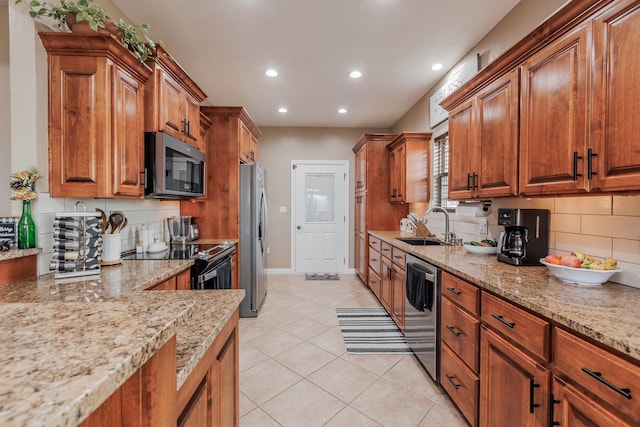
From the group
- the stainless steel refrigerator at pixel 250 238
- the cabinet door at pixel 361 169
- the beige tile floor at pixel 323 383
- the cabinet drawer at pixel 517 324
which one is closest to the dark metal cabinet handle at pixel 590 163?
the cabinet drawer at pixel 517 324

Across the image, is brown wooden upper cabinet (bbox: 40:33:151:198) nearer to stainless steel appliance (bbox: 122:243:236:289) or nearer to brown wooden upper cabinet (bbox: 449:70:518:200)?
stainless steel appliance (bbox: 122:243:236:289)

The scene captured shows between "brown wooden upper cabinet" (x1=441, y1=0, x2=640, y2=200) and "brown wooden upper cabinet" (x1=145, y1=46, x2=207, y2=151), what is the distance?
7.59ft

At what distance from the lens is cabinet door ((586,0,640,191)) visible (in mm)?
1139

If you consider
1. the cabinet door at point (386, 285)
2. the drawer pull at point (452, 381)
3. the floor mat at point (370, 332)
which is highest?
the cabinet door at point (386, 285)

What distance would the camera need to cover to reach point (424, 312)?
7.54 ft

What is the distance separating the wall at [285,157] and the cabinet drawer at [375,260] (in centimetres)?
162

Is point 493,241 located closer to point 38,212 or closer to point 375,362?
point 375,362

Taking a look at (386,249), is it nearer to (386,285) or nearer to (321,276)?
(386,285)

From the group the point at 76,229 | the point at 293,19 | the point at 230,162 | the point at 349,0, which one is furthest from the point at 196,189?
the point at 349,0

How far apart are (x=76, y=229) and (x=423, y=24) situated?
2.91m

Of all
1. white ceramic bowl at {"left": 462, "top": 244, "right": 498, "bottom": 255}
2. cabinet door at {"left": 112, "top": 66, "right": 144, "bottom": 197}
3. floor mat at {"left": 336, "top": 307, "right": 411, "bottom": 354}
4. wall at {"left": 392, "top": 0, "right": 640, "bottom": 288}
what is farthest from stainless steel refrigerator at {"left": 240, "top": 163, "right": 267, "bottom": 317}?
wall at {"left": 392, "top": 0, "right": 640, "bottom": 288}

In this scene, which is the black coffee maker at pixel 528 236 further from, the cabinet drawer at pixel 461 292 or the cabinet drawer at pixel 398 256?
the cabinet drawer at pixel 398 256

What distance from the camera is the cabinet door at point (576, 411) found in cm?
92

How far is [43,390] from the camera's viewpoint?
0.36 metres
